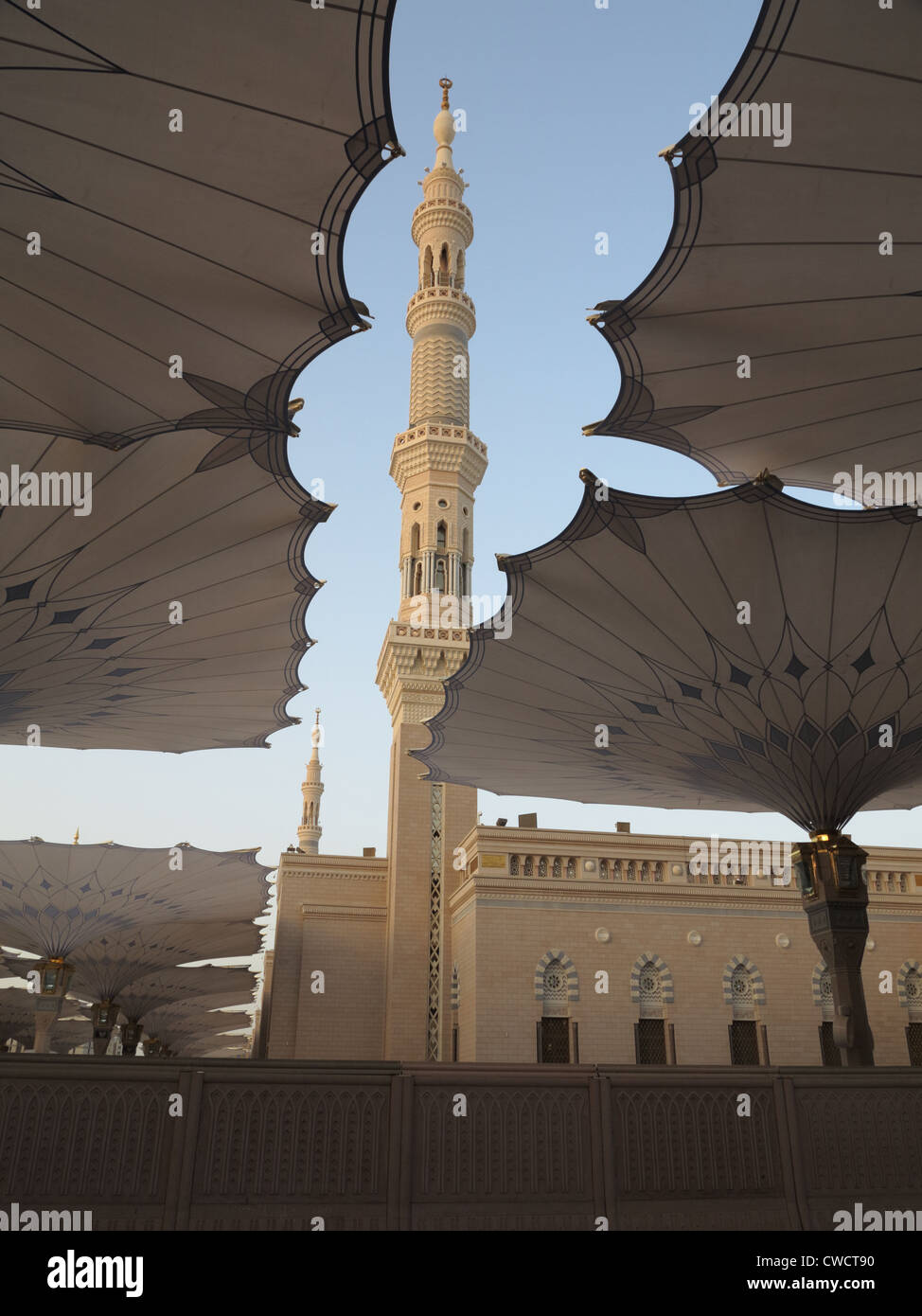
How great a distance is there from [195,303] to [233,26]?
186 cm

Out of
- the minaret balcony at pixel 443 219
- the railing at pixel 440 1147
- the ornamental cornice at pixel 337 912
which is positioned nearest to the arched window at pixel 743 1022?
the ornamental cornice at pixel 337 912

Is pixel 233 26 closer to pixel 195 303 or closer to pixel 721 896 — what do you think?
pixel 195 303

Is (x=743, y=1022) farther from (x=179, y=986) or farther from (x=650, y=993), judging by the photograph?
(x=179, y=986)

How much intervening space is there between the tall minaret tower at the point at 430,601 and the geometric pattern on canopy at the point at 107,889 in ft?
11.8

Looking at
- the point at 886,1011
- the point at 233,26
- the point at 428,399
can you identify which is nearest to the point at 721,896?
the point at 886,1011

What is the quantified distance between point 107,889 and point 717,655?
37.1 feet

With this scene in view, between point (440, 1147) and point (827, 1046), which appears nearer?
point (440, 1147)

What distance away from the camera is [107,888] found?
16.5 m

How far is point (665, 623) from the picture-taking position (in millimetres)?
9766

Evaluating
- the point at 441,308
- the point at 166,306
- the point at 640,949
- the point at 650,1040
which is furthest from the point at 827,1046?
the point at 441,308

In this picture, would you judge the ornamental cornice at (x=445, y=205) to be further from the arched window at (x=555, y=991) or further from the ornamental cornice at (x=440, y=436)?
the arched window at (x=555, y=991)

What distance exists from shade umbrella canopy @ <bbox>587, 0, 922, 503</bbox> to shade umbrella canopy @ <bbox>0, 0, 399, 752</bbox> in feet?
6.82

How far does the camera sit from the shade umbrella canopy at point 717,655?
28.6ft
